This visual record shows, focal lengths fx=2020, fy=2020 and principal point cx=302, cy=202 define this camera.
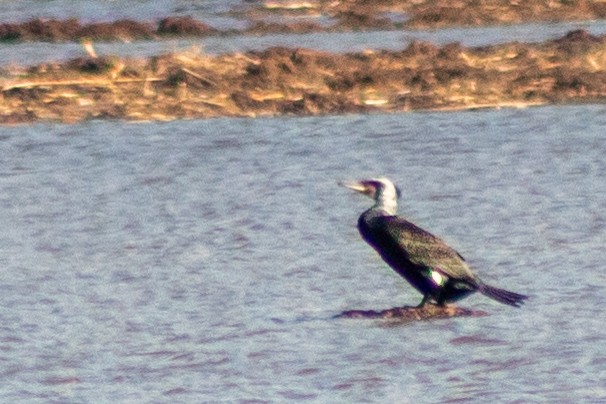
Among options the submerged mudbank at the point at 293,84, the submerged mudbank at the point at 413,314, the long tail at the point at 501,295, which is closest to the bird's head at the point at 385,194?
the submerged mudbank at the point at 413,314

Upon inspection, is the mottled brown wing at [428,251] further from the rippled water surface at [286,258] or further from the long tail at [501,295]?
the rippled water surface at [286,258]

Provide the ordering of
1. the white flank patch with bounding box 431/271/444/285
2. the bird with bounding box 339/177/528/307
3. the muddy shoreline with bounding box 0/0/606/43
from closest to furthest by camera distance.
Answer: the bird with bounding box 339/177/528/307, the white flank patch with bounding box 431/271/444/285, the muddy shoreline with bounding box 0/0/606/43

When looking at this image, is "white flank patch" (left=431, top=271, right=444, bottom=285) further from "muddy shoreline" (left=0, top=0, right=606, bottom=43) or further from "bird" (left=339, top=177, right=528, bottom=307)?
"muddy shoreline" (left=0, top=0, right=606, bottom=43)

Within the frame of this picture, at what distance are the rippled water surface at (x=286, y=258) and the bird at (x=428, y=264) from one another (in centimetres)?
15

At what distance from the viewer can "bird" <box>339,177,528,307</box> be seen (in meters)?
9.58

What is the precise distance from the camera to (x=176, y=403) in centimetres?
816

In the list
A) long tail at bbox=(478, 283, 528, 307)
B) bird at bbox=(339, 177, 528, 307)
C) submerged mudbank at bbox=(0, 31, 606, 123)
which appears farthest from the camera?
submerged mudbank at bbox=(0, 31, 606, 123)

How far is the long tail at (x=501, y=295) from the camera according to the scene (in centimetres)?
945

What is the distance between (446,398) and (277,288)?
2493 millimetres

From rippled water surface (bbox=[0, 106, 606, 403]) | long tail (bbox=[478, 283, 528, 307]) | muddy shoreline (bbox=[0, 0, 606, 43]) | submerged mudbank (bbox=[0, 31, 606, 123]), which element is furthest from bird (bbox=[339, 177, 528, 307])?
muddy shoreline (bbox=[0, 0, 606, 43])

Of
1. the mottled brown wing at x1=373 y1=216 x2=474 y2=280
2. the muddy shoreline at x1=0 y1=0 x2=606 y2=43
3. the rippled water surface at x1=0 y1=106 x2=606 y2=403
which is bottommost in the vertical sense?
the rippled water surface at x1=0 y1=106 x2=606 y2=403

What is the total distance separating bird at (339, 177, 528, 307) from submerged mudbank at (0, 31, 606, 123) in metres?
6.54

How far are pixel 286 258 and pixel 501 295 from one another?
1984mm

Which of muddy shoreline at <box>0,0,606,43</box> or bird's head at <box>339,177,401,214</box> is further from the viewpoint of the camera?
muddy shoreline at <box>0,0,606,43</box>
